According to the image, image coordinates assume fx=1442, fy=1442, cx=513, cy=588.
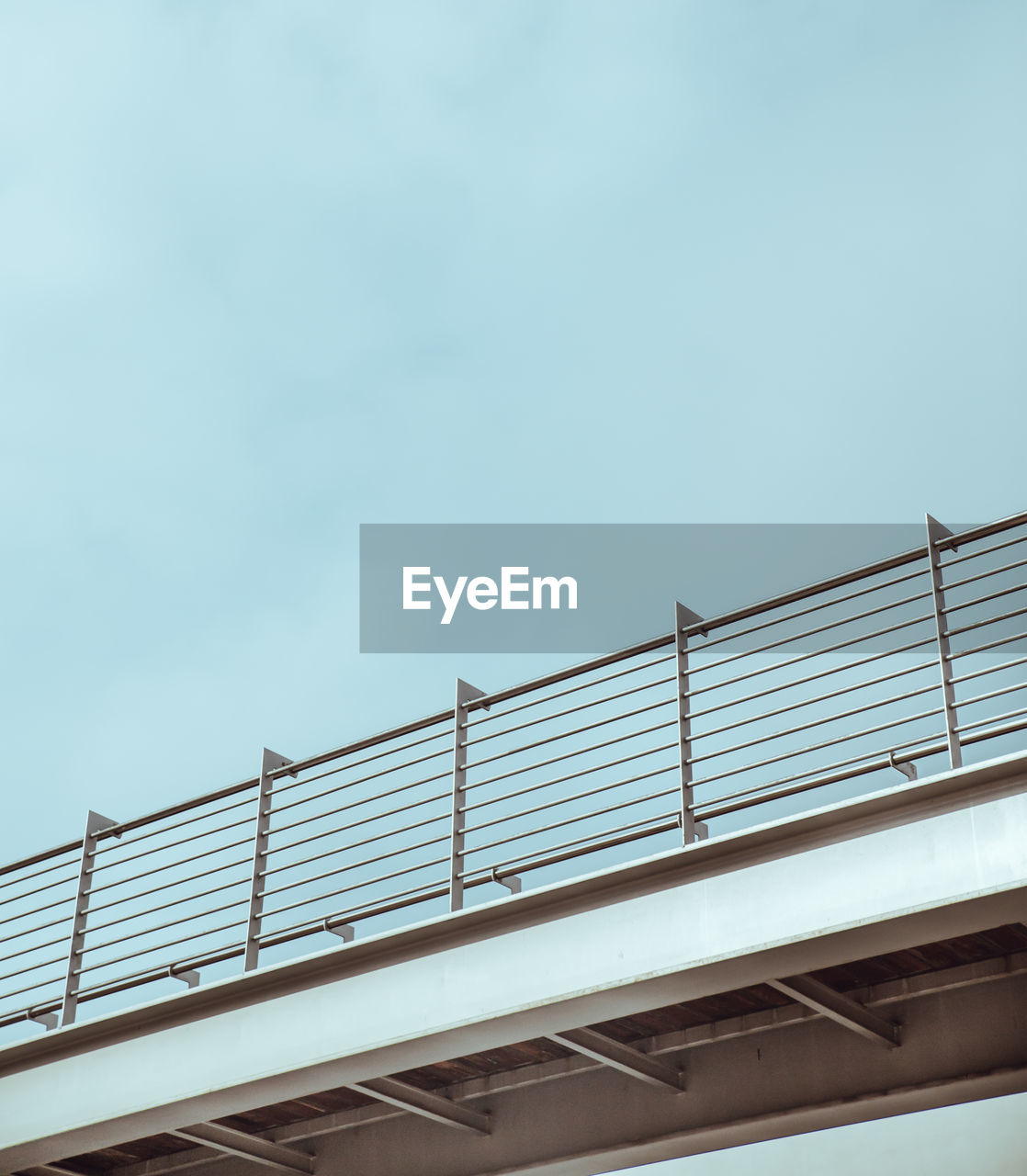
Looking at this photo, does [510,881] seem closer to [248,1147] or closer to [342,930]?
[342,930]

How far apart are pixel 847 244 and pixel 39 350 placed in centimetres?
3404

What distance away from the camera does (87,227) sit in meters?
55.8

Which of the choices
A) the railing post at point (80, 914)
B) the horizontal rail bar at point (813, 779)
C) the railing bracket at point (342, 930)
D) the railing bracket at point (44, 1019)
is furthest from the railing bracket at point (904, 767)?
the railing bracket at point (44, 1019)

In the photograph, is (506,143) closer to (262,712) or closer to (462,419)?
(462,419)

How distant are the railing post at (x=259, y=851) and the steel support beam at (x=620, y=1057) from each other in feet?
6.70

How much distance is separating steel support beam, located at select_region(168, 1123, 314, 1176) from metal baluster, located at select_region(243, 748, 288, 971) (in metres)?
1.16

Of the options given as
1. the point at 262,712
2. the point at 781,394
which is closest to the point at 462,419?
the point at 262,712

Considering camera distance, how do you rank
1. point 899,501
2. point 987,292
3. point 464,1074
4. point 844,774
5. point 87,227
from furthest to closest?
1. point 87,227
2. point 987,292
3. point 899,501
4. point 464,1074
5. point 844,774

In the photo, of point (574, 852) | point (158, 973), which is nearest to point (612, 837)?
point (574, 852)

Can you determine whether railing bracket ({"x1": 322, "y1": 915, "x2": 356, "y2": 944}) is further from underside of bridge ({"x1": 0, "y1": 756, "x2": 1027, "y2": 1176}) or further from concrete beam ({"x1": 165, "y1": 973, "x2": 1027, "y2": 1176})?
concrete beam ({"x1": 165, "y1": 973, "x2": 1027, "y2": 1176})

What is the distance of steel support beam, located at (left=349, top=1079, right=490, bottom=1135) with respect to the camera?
8.12 metres

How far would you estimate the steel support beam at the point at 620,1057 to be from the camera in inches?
297

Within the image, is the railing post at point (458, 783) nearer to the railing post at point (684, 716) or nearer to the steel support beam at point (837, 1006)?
the railing post at point (684, 716)

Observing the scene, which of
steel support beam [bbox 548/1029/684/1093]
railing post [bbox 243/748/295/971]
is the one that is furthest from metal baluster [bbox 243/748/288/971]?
steel support beam [bbox 548/1029/684/1093]
